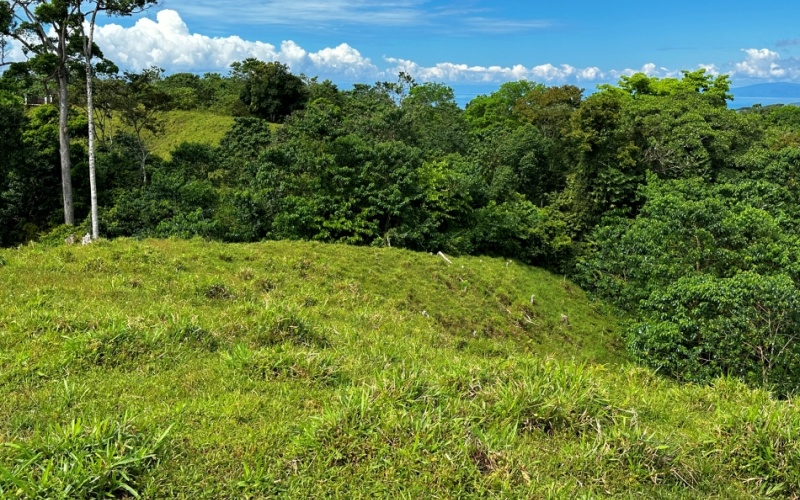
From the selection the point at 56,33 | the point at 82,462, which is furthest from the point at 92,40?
the point at 82,462

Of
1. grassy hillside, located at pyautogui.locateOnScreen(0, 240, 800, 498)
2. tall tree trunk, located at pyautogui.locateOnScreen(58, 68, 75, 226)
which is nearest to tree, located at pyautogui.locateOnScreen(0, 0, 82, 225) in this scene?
tall tree trunk, located at pyautogui.locateOnScreen(58, 68, 75, 226)

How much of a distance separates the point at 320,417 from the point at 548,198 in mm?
27699

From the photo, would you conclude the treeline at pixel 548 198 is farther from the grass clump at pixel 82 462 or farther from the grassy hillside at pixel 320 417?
the grass clump at pixel 82 462

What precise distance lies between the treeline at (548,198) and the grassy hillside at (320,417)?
20.7 feet

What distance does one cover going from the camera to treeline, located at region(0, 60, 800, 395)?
37.7 feet

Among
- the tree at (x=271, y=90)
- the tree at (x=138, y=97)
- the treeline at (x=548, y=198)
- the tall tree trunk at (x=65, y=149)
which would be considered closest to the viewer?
the treeline at (x=548, y=198)

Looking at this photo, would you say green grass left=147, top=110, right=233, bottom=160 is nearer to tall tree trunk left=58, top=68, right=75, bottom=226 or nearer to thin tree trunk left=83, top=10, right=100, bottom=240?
tall tree trunk left=58, top=68, right=75, bottom=226

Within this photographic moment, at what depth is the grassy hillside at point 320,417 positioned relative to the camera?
10.4 ft

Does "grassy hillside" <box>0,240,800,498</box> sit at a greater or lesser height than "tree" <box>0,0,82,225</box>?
lesser

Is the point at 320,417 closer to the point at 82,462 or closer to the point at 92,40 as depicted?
the point at 82,462

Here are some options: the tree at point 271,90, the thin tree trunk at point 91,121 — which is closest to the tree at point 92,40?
the thin tree trunk at point 91,121

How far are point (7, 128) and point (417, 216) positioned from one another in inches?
792

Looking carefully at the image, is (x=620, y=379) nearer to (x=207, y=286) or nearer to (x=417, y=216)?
(x=207, y=286)

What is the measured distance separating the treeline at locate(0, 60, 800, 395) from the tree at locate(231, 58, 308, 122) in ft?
41.2
